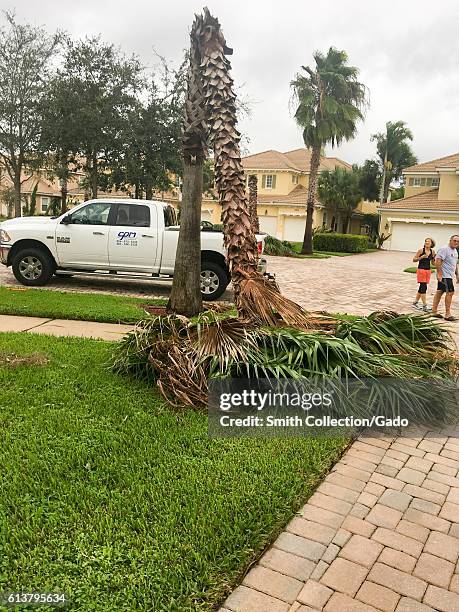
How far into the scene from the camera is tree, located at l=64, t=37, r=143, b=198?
1875 centimetres

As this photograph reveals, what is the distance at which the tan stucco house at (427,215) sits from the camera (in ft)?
111

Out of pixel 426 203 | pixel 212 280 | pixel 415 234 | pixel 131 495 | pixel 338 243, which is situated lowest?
pixel 131 495

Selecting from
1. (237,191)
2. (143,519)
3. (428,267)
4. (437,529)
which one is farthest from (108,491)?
(428,267)

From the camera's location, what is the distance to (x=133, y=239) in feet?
31.9

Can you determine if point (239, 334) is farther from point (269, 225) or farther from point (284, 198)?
point (284, 198)

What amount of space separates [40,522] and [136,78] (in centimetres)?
2025

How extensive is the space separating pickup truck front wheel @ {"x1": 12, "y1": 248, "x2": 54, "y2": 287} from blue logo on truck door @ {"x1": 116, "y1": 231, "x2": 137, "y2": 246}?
1.50 m

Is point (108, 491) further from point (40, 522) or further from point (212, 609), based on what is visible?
point (212, 609)

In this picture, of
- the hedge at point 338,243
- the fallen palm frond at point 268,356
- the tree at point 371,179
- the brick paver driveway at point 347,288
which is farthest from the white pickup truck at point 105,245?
the tree at point 371,179

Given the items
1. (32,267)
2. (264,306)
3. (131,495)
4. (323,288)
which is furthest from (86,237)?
(131,495)

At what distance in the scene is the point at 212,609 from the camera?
7.17 feet

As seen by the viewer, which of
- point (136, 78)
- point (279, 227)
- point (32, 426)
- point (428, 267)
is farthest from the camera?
point (279, 227)

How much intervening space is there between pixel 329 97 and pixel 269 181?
1793 cm

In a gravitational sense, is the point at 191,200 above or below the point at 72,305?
above
